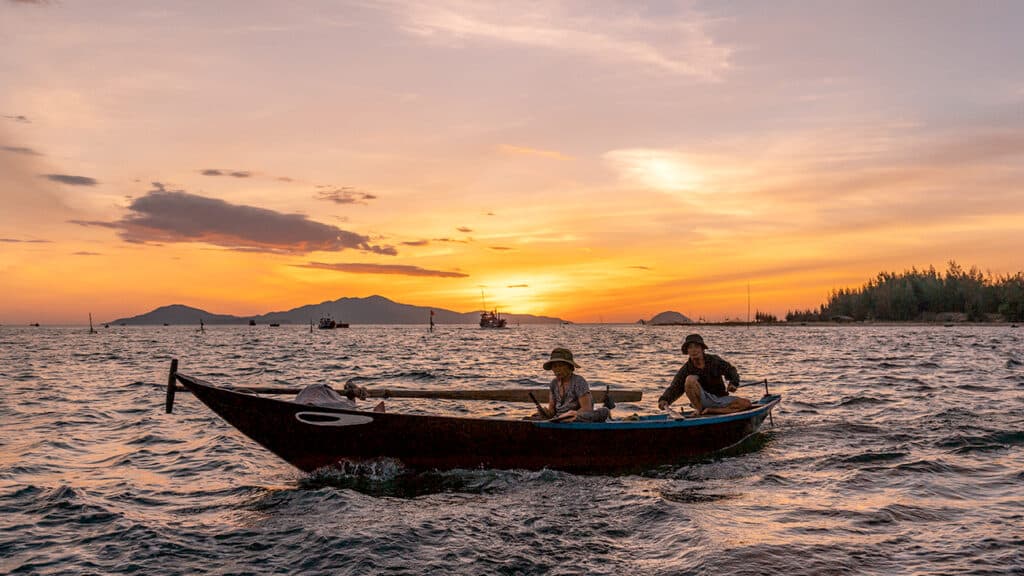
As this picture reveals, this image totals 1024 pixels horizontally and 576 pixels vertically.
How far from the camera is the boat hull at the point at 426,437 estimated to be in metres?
9.70

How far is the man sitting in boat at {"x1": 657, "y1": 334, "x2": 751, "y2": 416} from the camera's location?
1240cm

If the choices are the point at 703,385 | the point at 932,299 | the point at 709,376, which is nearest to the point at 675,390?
the point at 703,385

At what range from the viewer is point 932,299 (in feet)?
420

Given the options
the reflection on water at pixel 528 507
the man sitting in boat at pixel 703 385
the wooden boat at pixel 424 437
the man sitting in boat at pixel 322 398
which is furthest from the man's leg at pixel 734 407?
the man sitting in boat at pixel 322 398

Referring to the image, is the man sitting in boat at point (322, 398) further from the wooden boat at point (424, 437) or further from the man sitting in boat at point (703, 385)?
the man sitting in boat at point (703, 385)

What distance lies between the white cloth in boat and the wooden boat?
0.90 feet

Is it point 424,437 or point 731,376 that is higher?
point 731,376

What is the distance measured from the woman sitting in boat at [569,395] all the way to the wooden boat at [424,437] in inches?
18.4

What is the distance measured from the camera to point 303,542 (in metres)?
7.53

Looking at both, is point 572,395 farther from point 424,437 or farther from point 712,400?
point 712,400

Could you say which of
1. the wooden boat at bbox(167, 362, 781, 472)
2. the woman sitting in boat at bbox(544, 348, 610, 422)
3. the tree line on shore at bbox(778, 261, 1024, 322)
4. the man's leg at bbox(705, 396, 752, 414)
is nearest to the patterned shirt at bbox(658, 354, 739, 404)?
the man's leg at bbox(705, 396, 752, 414)

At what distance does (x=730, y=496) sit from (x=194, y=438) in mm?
11557

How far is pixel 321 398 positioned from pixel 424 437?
5.58ft

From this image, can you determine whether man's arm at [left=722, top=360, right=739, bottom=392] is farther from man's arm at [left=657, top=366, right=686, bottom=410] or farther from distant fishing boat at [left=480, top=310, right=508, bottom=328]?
distant fishing boat at [left=480, top=310, right=508, bottom=328]
